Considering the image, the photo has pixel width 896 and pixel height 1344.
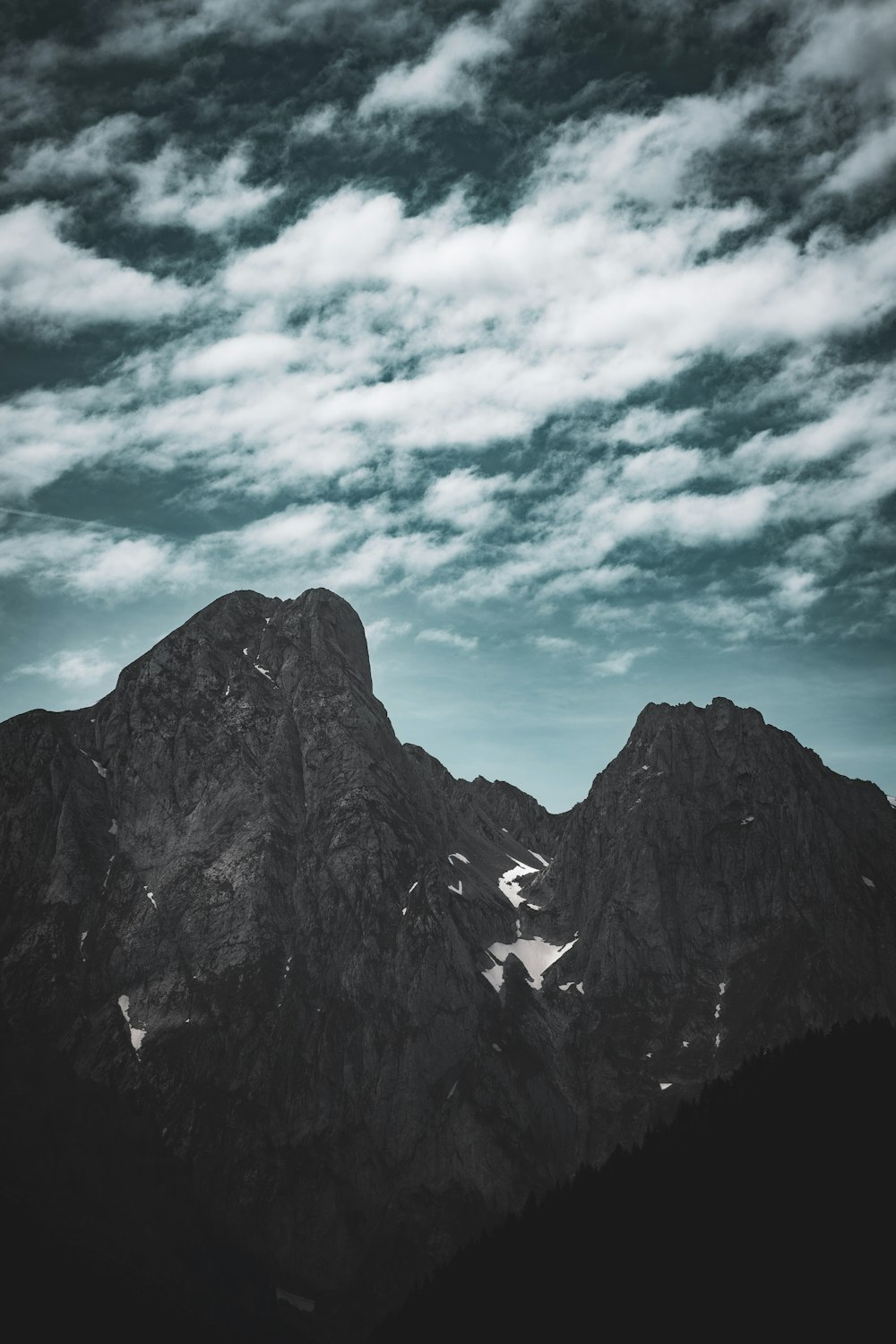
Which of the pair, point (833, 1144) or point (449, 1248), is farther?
point (449, 1248)

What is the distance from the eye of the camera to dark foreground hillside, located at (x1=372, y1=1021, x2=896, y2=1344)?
87.3 meters

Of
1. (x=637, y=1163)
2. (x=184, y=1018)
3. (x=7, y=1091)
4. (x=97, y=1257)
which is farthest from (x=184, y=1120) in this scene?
(x=637, y=1163)

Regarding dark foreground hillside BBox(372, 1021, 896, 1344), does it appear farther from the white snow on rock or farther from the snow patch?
the white snow on rock

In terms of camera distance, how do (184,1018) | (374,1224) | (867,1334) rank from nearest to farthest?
(867,1334) < (374,1224) < (184,1018)

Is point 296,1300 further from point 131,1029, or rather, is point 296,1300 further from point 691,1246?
point 691,1246

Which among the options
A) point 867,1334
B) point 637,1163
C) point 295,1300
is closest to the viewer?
point 867,1334

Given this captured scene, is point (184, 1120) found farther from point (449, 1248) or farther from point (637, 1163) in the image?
point (637, 1163)

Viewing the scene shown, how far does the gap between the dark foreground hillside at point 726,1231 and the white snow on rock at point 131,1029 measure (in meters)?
90.2

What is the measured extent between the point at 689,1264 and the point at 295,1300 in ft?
339

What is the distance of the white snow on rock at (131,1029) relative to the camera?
18888 cm

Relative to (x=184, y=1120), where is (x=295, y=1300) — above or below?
below

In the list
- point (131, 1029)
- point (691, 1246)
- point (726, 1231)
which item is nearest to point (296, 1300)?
point (131, 1029)

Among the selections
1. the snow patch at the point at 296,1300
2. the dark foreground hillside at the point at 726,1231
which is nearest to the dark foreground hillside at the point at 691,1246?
the dark foreground hillside at the point at 726,1231

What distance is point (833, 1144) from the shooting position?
344 ft
